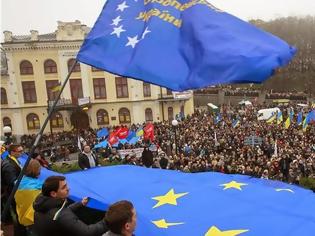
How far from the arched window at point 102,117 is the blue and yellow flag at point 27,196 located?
38.8 m

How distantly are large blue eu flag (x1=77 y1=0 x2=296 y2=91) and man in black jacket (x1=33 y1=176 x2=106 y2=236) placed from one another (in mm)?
1685

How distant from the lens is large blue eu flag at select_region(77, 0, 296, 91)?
170 inches

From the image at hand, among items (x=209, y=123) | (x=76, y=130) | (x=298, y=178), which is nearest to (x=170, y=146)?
(x=209, y=123)

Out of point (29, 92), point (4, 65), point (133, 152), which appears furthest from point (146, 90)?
point (133, 152)

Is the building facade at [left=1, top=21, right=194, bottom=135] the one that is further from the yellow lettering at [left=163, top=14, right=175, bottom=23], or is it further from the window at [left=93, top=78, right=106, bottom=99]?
the yellow lettering at [left=163, top=14, right=175, bottom=23]

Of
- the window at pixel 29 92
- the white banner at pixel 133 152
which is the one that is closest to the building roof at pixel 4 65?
the window at pixel 29 92

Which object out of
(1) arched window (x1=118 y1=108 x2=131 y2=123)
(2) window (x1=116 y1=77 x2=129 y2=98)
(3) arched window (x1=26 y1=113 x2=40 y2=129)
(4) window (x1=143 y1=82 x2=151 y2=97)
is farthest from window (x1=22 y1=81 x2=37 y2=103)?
(4) window (x1=143 y1=82 x2=151 y2=97)

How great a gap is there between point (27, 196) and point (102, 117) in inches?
1531

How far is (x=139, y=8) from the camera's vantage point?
5.30m

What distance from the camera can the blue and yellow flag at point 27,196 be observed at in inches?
185

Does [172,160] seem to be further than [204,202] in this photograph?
Yes

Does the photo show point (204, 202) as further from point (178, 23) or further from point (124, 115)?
point (124, 115)

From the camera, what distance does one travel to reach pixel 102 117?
142 feet

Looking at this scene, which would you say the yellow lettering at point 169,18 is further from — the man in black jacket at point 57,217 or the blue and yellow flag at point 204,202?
the man in black jacket at point 57,217
